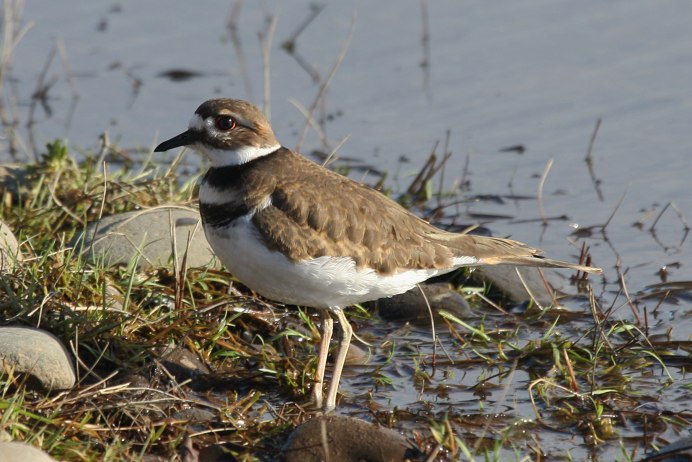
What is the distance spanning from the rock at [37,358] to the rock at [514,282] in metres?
2.88

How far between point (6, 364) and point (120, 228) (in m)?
1.77

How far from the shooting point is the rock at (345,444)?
5.06 m

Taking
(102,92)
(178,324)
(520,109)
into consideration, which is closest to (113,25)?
(102,92)

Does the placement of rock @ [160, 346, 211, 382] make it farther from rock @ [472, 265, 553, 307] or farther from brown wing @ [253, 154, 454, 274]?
rock @ [472, 265, 553, 307]

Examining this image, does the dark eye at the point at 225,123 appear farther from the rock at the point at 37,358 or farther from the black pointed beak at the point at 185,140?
the rock at the point at 37,358

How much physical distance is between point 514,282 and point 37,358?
125 inches

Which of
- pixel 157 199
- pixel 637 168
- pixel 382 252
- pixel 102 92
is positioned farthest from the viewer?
pixel 102 92

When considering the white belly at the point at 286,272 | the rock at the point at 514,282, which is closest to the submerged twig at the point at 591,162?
the rock at the point at 514,282

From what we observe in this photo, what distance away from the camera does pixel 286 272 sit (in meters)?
5.46

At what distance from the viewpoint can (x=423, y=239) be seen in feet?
20.0

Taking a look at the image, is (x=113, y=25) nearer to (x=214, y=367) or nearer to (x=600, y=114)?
(x=600, y=114)

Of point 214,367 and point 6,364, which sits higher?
point 6,364

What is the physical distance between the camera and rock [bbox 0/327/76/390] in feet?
17.5

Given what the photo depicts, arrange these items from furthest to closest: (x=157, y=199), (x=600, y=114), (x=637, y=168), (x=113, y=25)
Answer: (x=113, y=25) → (x=600, y=114) → (x=637, y=168) → (x=157, y=199)
